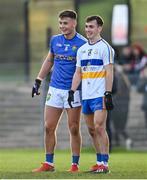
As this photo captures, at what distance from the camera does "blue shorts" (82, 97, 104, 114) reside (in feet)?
40.1

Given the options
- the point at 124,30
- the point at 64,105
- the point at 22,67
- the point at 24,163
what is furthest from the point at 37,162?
the point at 124,30

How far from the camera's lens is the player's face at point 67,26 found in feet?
41.2

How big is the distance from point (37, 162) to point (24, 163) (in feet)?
1.26

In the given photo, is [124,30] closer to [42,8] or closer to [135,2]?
[135,2]

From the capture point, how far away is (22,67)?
2711 cm

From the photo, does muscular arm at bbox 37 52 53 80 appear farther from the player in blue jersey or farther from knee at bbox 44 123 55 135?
knee at bbox 44 123 55 135

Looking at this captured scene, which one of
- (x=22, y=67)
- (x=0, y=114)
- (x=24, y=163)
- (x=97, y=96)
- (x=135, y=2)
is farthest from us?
(x=135, y=2)

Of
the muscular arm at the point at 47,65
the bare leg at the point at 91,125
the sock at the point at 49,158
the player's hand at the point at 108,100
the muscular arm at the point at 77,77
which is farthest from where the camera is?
the muscular arm at the point at 47,65

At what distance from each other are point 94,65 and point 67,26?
0.70m

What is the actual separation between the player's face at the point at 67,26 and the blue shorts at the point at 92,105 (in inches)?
38.6

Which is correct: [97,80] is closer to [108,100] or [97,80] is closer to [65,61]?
[108,100]

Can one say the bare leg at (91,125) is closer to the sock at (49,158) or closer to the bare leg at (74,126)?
the bare leg at (74,126)

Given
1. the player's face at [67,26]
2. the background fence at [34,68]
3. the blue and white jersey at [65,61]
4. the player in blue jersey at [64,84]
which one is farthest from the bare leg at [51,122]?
the background fence at [34,68]

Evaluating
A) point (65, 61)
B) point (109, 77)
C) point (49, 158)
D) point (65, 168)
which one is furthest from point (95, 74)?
point (65, 168)
